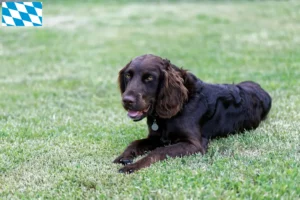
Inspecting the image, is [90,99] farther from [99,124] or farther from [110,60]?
[110,60]

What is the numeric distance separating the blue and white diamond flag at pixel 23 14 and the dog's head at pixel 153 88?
2266 millimetres

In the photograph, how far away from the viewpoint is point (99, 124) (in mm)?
7062

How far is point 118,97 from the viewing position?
9.21m

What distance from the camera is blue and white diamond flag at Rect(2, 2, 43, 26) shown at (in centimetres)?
696

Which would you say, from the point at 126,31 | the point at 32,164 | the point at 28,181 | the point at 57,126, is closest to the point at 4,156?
the point at 32,164

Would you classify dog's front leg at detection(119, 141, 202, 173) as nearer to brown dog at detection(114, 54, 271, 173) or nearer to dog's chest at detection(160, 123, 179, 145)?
brown dog at detection(114, 54, 271, 173)

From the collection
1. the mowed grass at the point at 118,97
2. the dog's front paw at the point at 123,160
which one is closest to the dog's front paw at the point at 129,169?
the mowed grass at the point at 118,97

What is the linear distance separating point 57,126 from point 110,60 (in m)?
6.48


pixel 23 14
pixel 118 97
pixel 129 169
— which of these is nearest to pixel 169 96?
A: pixel 129 169

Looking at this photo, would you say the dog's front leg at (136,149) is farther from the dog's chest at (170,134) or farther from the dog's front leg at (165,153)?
the dog's front leg at (165,153)

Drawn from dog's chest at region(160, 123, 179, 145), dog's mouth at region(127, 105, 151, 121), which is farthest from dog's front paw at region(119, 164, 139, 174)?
dog's chest at region(160, 123, 179, 145)

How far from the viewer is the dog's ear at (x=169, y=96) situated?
519 cm

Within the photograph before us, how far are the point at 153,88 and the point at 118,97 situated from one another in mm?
4106

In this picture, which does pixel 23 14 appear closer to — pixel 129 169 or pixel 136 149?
pixel 136 149
